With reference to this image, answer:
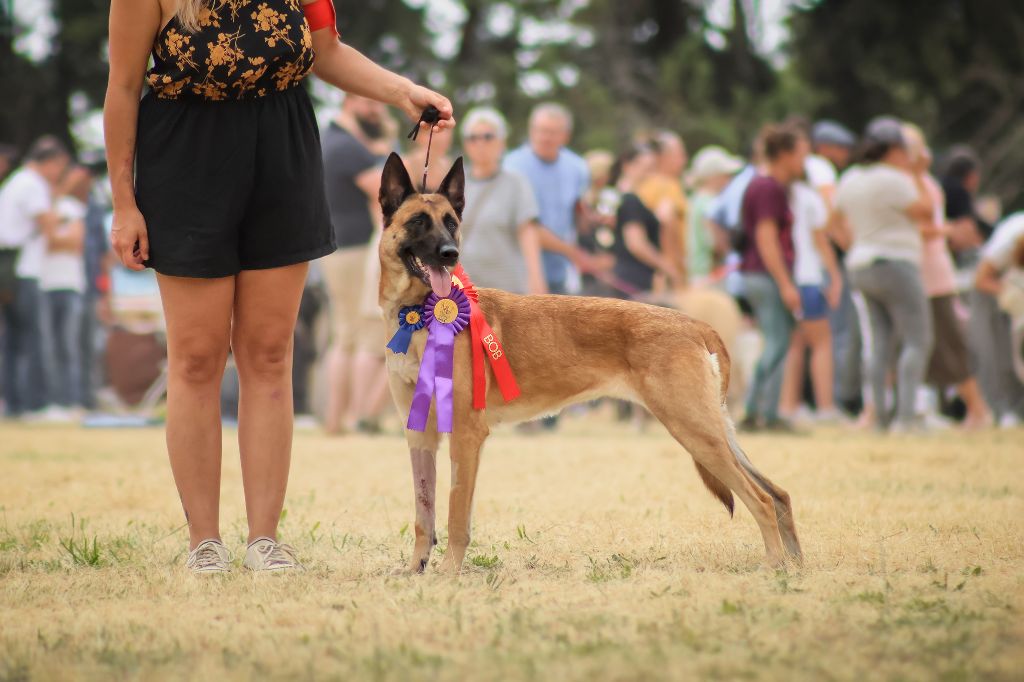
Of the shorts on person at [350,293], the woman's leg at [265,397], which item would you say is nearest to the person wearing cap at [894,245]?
the shorts on person at [350,293]

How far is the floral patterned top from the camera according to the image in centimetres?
457

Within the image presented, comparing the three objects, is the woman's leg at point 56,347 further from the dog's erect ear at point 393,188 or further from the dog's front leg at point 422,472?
the dog's front leg at point 422,472

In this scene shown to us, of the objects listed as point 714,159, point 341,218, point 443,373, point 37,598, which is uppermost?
point 714,159

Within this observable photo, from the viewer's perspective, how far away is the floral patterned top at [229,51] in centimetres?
457

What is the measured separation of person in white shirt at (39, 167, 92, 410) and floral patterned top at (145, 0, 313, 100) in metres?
9.24

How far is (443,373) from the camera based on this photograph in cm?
505

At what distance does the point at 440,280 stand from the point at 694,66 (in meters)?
20.9

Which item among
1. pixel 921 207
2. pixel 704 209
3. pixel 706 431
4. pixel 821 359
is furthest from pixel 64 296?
pixel 706 431

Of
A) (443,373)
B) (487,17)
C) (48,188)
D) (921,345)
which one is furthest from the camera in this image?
(487,17)

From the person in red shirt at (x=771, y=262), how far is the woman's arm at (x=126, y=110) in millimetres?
7812

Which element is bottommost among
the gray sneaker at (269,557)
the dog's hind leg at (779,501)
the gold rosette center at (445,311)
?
the gray sneaker at (269,557)

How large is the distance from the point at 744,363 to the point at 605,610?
35.8ft

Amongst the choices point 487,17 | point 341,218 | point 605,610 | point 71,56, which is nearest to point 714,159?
point 341,218

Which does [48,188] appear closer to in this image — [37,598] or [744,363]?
[744,363]
